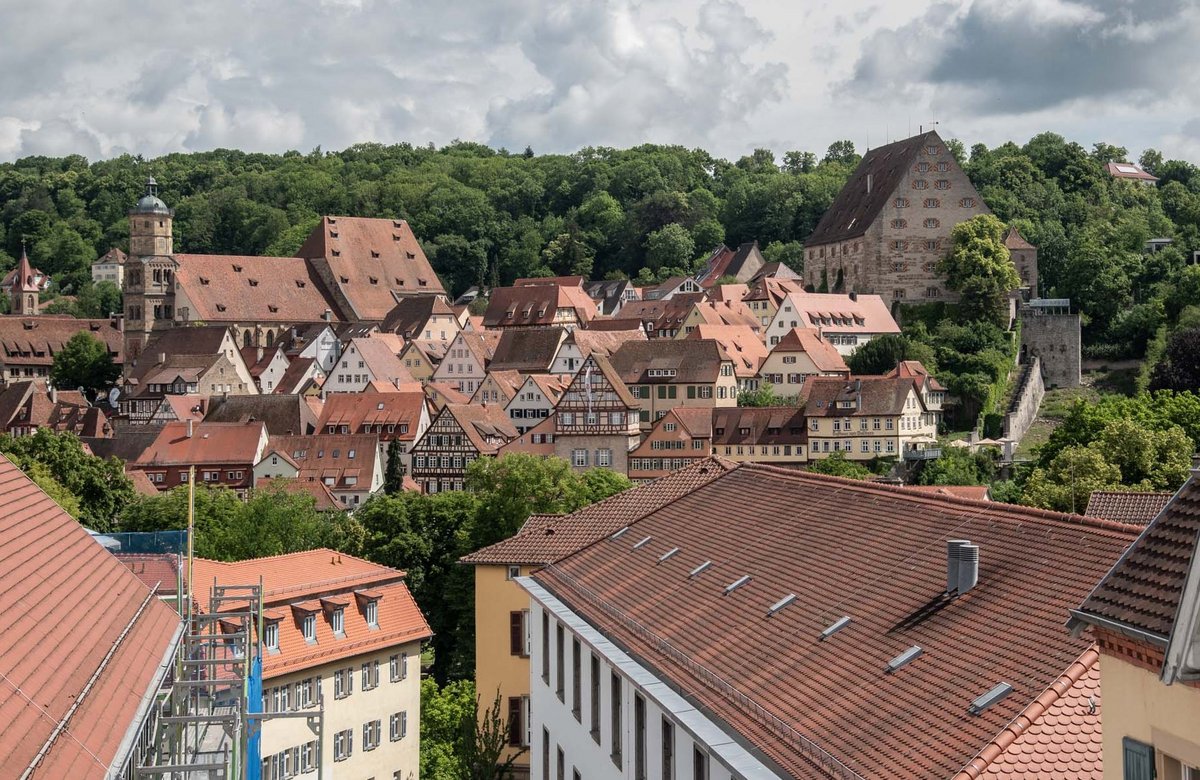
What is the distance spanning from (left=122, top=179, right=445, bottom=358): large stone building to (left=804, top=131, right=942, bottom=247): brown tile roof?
40.8 m

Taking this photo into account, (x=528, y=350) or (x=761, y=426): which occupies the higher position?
(x=528, y=350)

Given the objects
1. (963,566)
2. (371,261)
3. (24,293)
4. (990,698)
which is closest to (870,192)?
(371,261)

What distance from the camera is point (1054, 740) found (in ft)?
34.7

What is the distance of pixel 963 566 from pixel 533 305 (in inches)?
4163

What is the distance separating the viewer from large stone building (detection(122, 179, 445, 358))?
404 feet

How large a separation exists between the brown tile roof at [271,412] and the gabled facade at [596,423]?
56.9ft

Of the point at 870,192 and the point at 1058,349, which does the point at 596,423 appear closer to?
the point at 1058,349

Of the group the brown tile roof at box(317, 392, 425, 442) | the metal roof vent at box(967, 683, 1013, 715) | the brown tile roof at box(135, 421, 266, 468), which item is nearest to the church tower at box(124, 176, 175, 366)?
the brown tile roof at box(317, 392, 425, 442)

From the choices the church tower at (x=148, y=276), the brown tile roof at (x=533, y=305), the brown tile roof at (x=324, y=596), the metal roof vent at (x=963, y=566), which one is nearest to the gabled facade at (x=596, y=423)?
the brown tile roof at (x=533, y=305)

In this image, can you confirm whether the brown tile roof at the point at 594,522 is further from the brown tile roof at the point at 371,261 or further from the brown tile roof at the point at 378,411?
the brown tile roof at the point at 371,261

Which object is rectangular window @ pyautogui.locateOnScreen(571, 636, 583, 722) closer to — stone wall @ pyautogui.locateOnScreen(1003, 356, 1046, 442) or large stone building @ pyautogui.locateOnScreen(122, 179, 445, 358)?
stone wall @ pyautogui.locateOnScreen(1003, 356, 1046, 442)

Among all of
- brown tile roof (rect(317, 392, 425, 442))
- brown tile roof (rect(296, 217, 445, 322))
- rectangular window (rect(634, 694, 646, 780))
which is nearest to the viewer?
rectangular window (rect(634, 694, 646, 780))

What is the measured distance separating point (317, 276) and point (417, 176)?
50.0 m

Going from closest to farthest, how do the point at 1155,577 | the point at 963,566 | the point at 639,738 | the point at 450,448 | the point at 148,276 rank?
1. the point at 1155,577
2. the point at 963,566
3. the point at 639,738
4. the point at 450,448
5. the point at 148,276
